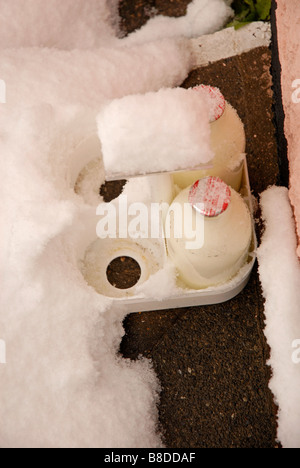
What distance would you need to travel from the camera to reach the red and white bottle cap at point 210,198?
0.65m

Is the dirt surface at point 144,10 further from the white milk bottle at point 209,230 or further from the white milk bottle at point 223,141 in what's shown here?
the white milk bottle at point 209,230

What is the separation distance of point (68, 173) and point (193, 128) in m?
0.38

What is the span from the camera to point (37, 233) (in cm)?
85

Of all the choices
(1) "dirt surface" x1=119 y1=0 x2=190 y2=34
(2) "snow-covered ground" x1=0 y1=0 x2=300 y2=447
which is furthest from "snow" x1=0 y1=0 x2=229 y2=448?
(1) "dirt surface" x1=119 y1=0 x2=190 y2=34

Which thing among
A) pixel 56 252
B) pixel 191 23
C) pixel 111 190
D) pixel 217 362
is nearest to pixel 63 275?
pixel 56 252

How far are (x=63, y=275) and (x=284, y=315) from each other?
1.34 ft

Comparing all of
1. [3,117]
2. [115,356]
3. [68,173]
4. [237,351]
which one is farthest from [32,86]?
[237,351]

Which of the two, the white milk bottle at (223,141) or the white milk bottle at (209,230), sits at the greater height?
the white milk bottle at (223,141)

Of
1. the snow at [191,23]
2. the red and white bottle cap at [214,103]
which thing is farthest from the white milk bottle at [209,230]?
the snow at [191,23]

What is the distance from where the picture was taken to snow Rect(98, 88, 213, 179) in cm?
65

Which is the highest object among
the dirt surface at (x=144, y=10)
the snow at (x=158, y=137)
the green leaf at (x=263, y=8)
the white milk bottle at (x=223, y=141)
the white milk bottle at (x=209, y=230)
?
the dirt surface at (x=144, y=10)

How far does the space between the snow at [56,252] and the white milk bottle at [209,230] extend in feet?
0.67

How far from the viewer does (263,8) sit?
3.38ft

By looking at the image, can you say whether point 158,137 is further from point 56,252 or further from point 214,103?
point 56,252
